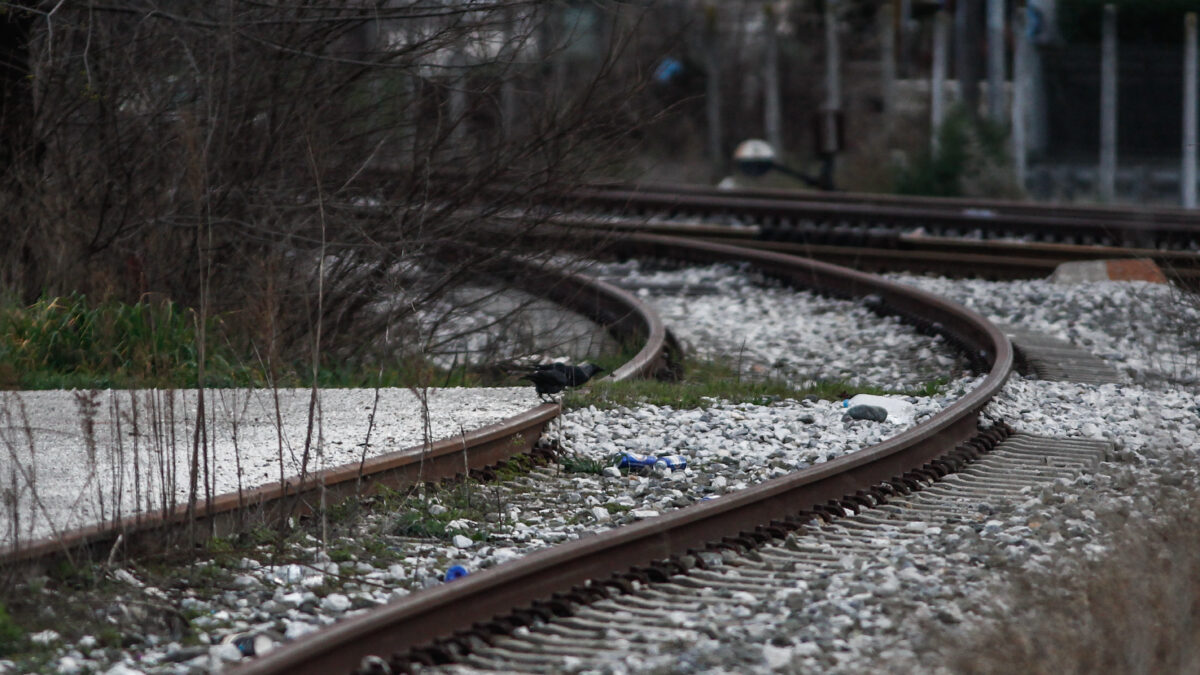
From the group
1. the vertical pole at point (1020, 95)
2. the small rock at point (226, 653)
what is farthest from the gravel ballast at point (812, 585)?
the vertical pole at point (1020, 95)

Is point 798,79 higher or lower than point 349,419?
higher

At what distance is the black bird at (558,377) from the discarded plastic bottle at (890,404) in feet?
5.22

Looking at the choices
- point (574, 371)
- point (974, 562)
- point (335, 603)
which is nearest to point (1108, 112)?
point (574, 371)

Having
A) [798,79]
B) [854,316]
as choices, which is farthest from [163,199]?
[798,79]

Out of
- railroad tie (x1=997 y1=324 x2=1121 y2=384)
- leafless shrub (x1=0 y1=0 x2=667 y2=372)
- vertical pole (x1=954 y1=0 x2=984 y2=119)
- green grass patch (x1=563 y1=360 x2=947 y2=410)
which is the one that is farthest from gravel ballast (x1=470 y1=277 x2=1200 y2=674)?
vertical pole (x1=954 y1=0 x2=984 y2=119)

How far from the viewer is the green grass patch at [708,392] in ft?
27.0

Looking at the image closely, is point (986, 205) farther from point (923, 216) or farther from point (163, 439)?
point (163, 439)

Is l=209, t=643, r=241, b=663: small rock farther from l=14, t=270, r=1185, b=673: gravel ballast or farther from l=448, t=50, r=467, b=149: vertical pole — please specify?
l=448, t=50, r=467, b=149: vertical pole

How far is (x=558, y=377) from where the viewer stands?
756cm

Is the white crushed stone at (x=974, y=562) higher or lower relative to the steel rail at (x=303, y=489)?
lower

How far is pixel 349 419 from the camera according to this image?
7281mm

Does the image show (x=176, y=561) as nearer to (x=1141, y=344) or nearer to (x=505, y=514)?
(x=505, y=514)

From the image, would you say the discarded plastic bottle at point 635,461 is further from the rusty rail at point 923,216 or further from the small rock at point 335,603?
the rusty rail at point 923,216

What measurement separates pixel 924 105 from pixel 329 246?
23380mm
